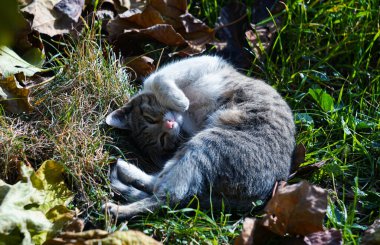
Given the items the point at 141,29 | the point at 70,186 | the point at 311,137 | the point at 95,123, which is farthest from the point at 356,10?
the point at 70,186

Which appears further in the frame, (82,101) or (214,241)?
(82,101)

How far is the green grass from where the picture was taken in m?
2.78

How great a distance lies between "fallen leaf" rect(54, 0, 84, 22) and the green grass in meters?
0.19

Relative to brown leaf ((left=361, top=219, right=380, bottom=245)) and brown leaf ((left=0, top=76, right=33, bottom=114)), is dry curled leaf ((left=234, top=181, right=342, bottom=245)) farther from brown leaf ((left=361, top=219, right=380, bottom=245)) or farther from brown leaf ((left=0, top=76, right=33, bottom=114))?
brown leaf ((left=0, top=76, right=33, bottom=114))

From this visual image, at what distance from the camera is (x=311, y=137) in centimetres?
351

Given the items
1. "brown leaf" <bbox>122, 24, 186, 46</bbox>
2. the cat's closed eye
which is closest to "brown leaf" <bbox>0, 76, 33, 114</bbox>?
the cat's closed eye

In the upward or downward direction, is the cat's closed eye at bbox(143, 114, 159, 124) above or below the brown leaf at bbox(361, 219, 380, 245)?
below

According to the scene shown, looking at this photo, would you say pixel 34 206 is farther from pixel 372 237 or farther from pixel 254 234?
pixel 372 237

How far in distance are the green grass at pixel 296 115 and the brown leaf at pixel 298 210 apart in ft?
1.06

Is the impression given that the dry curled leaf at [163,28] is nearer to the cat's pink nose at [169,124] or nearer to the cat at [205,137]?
the cat at [205,137]

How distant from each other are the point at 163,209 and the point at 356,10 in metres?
2.52

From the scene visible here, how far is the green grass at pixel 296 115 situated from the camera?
9.13 feet

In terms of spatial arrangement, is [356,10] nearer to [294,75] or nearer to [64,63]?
[294,75]

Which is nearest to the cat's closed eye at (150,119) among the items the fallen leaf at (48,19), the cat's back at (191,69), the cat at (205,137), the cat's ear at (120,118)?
the cat at (205,137)
